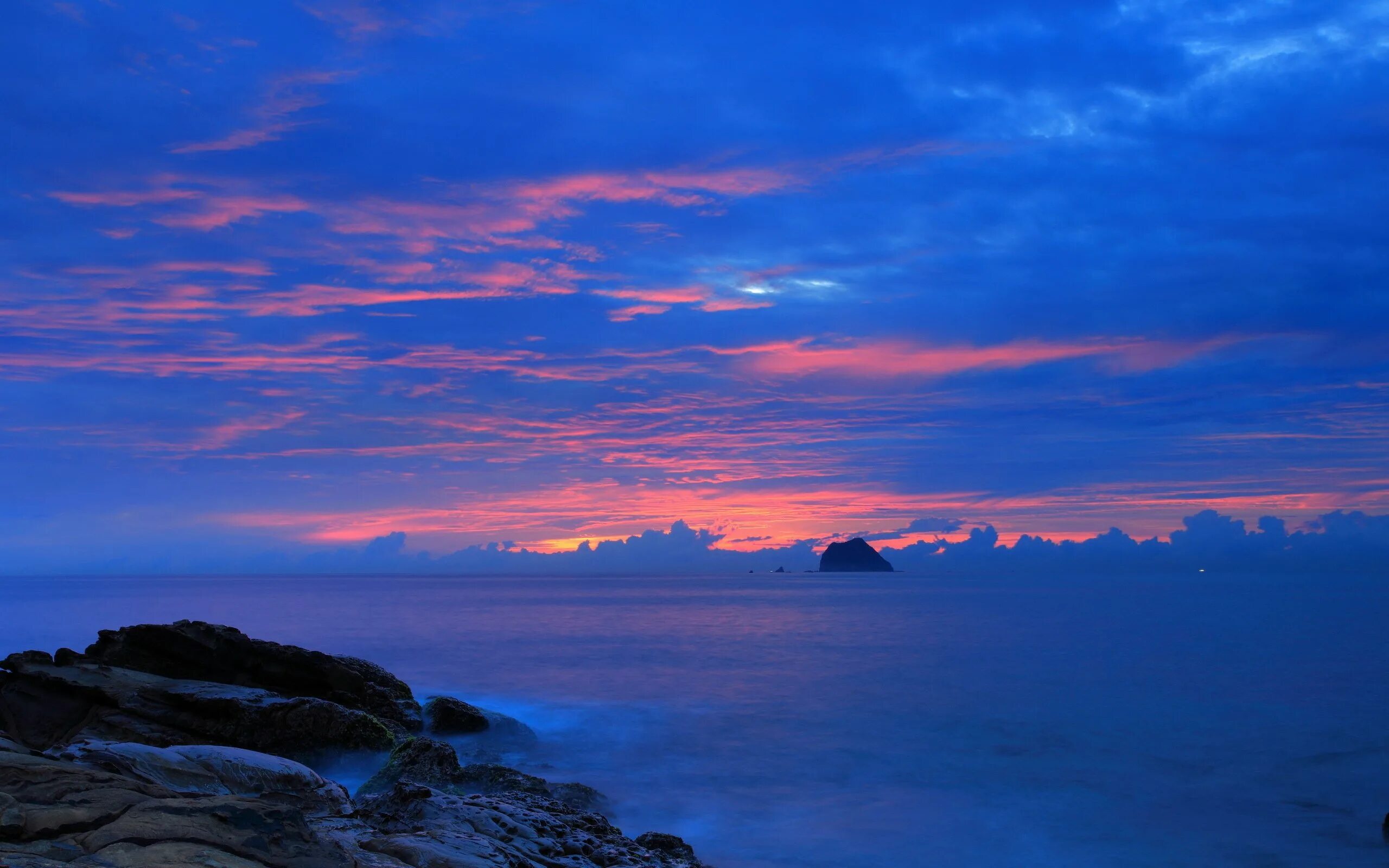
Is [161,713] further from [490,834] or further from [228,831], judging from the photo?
[228,831]

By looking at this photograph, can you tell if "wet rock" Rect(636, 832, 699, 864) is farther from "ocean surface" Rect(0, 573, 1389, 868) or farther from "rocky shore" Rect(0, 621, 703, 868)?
"ocean surface" Rect(0, 573, 1389, 868)

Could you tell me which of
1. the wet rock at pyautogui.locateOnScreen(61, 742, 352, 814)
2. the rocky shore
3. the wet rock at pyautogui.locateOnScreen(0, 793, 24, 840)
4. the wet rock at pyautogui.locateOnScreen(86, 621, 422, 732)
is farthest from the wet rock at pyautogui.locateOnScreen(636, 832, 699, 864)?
the wet rock at pyautogui.locateOnScreen(86, 621, 422, 732)

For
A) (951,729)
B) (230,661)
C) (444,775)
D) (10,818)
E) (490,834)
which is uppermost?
(10,818)

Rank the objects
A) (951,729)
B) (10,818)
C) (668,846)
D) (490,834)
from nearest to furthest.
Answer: (10,818) → (490,834) → (668,846) → (951,729)

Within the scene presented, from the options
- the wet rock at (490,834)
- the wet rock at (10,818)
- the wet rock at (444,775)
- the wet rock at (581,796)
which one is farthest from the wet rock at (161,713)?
the wet rock at (10,818)

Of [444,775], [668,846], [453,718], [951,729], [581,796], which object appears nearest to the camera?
[668,846]

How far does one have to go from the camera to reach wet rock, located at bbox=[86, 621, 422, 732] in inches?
721

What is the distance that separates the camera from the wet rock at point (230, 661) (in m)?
18.3

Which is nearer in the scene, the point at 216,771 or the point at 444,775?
the point at 216,771

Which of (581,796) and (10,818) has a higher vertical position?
(10,818)

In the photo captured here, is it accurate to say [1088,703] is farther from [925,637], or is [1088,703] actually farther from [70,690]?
[70,690]

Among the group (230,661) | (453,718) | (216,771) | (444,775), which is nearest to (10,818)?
(216,771)

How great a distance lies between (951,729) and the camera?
76.4ft

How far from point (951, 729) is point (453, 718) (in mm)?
12565
